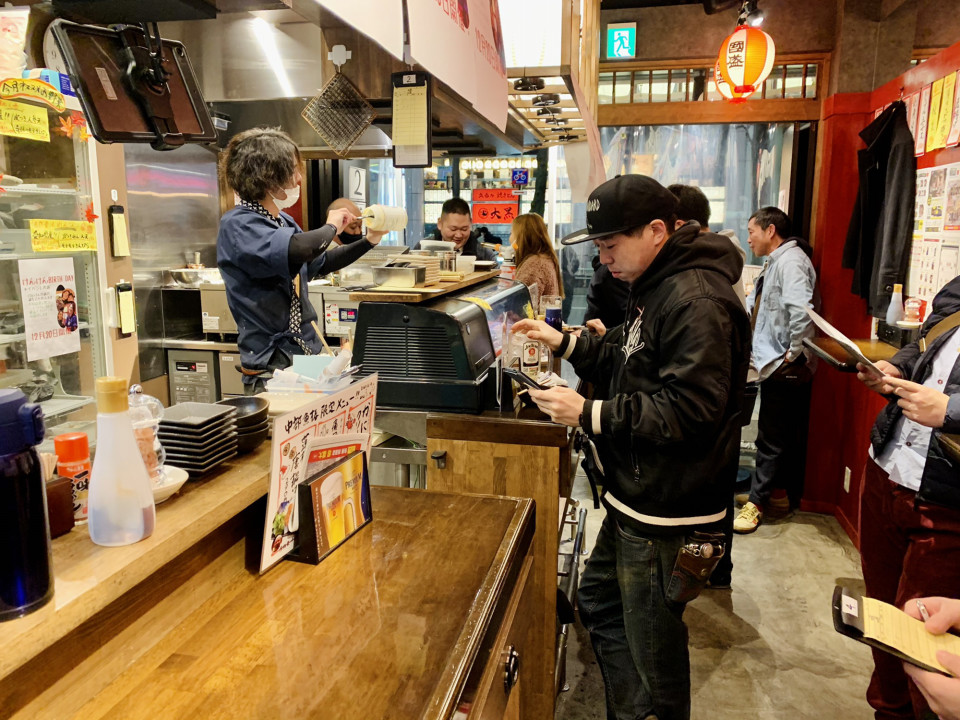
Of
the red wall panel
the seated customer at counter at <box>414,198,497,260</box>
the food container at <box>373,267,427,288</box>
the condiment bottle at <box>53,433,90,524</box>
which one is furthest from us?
the seated customer at counter at <box>414,198,497,260</box>

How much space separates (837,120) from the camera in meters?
4.51

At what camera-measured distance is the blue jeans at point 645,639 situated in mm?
2209

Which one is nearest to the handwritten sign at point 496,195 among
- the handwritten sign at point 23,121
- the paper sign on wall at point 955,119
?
the paper sign on wall at point 955,119

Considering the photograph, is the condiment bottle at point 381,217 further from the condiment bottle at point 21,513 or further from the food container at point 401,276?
the condiment bottle at point 21,513

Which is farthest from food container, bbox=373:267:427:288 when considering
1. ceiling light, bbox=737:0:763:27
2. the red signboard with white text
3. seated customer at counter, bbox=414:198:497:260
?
the red signboard with white text

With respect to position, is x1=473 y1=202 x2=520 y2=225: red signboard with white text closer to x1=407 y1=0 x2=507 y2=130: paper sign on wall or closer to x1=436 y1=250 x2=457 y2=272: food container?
x1=436 y1=250 x2=457 y2=272: food container

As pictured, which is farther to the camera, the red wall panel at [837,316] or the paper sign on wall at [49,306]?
the red wall panel at [837,316]

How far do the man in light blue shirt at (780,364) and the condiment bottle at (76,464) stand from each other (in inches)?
158

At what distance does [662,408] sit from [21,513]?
1.58 meters

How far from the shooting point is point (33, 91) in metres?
2.93

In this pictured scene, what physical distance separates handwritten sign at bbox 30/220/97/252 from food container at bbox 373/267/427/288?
5.71 ft

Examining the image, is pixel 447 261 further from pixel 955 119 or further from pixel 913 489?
pixel 955 119

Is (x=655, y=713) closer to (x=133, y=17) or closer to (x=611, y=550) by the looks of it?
(x=611, y=550)

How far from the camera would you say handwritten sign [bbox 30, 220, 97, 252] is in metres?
3.21
